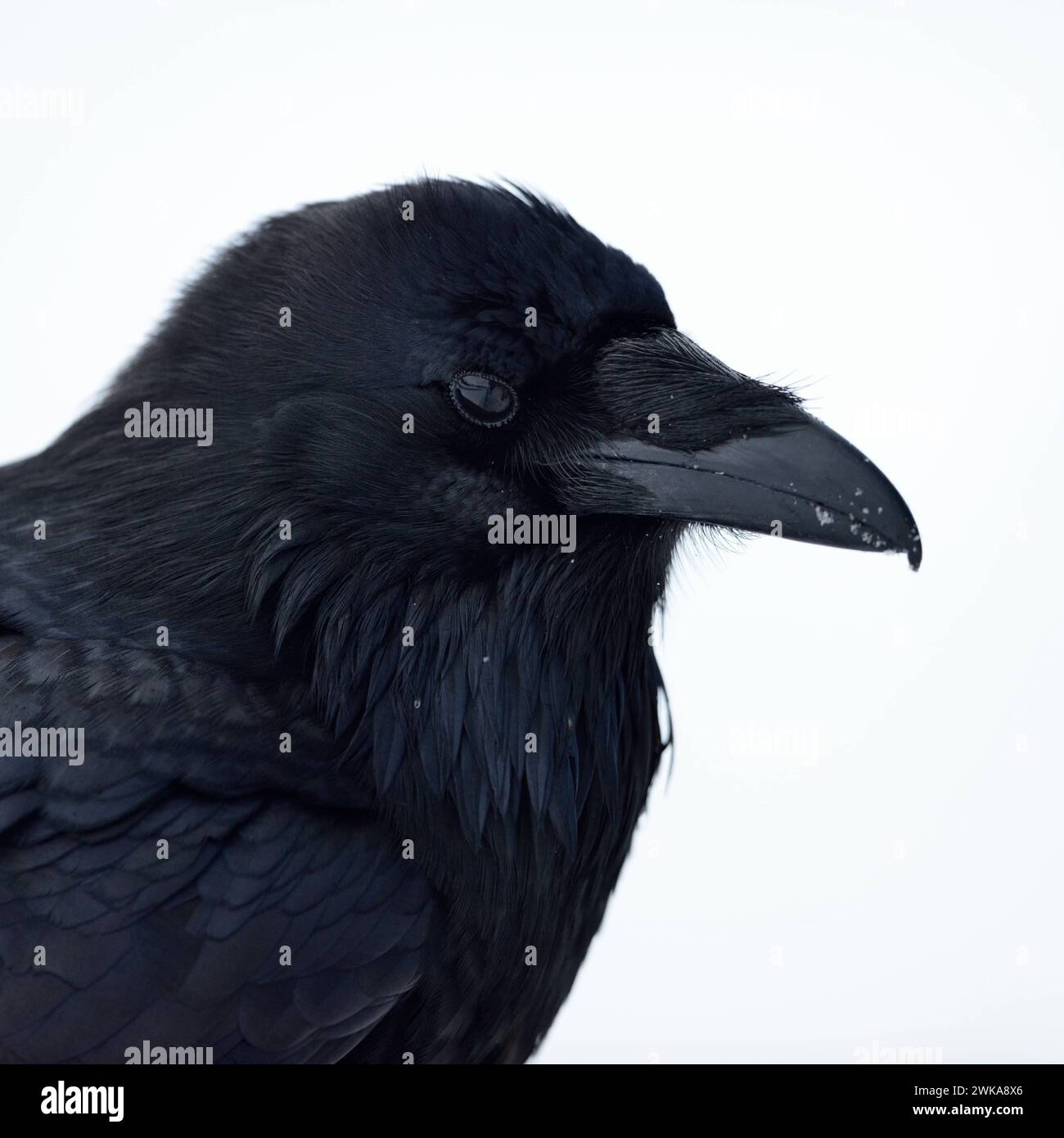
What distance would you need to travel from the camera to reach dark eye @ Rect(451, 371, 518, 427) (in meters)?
2.73

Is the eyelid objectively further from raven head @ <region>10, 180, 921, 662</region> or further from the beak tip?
the beak tip

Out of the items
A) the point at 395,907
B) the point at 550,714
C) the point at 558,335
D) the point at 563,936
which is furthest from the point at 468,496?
the point at 563,936

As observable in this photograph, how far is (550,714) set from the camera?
120 inches

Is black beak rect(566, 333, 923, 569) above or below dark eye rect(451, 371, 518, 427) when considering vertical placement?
below

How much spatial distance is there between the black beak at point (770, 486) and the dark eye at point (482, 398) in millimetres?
235

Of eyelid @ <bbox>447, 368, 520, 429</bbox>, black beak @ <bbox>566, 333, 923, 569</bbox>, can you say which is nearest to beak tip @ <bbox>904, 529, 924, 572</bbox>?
black beak @ <bbox>566, 333, 923, 569</bbox>

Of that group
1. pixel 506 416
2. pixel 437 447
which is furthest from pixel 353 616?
pixel 506 416

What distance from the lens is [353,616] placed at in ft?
9.37

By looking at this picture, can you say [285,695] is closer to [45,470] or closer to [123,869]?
[123,869]

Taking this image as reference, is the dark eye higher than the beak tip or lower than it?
higher

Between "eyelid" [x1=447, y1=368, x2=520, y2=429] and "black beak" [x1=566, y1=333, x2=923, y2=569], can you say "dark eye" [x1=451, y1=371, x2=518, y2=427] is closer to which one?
"eyelid" [x1=447, y1=368, x2=520, y2=429]

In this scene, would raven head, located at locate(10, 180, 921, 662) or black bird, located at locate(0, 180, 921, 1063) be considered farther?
raven head, located at locate(10, 180, 921, 662)

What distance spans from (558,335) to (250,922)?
4.76 feet

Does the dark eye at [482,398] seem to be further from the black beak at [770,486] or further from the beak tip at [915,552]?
the beak tip at [915,552]
